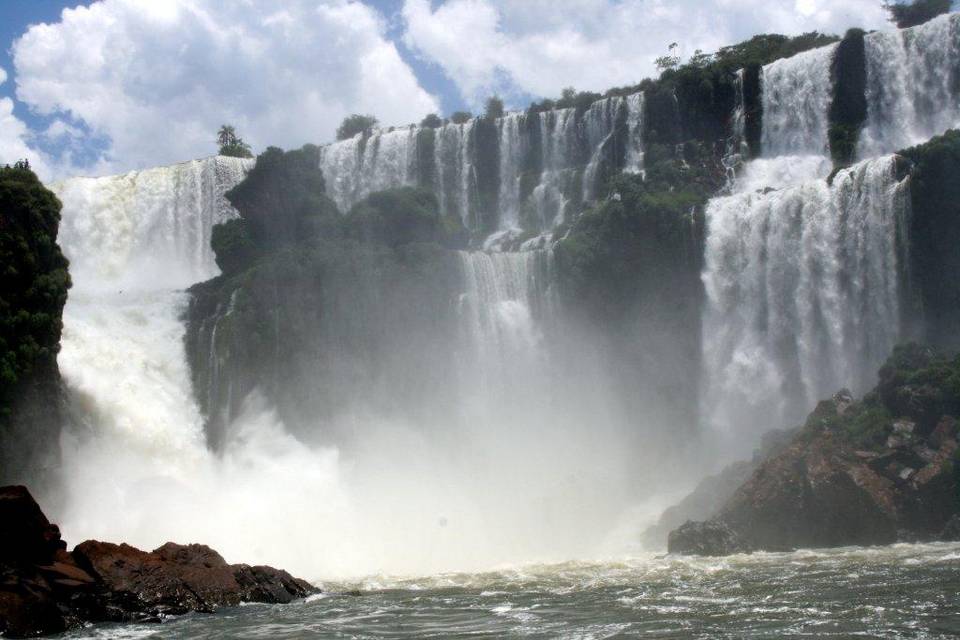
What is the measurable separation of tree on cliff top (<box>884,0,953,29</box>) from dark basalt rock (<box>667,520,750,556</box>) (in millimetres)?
39229

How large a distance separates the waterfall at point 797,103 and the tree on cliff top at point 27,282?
103 ft

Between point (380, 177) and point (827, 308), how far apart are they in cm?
2651

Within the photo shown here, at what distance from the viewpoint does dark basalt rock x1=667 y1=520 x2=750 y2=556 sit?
87.6 ft

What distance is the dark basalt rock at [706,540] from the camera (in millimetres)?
26688

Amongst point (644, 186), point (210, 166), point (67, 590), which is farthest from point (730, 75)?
point (67, 590)

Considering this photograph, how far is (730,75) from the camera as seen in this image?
4850 cm

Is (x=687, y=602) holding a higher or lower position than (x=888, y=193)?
lower

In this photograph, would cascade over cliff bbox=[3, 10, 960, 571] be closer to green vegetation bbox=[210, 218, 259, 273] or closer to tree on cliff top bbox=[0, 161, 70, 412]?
green vegetation bbox=[210, 218, 259, 273]

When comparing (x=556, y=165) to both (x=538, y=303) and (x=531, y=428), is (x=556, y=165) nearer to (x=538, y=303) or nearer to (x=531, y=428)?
(x=538, y=303)

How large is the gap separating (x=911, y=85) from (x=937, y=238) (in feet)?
41.8

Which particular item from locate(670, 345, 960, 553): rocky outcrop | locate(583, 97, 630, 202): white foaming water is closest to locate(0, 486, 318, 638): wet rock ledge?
locate(670, 345, 960, 553): rocky outcrop

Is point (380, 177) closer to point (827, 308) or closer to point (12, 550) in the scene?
point (827, 308)

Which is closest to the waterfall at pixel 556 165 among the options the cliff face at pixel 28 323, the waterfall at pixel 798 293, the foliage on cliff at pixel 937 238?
the waterfall at pixel 798 293

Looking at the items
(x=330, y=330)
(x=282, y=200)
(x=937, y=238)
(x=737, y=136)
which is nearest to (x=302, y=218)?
(x=282, y=200)
